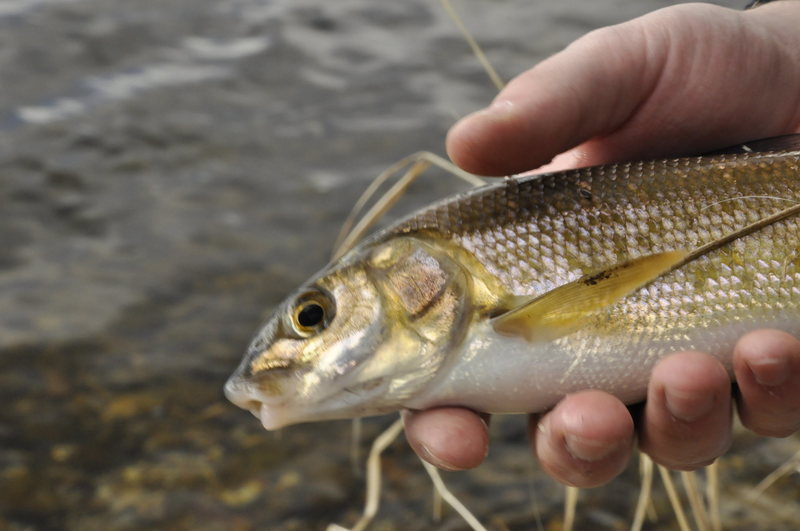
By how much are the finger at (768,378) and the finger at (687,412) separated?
0.21 ft

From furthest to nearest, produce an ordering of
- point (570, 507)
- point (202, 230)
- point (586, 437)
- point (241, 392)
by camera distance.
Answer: point (202, 230), point (570, 507), point (241, 392), point (586, 437)

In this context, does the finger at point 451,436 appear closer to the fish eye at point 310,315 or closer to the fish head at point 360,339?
the fish head at point 360,339

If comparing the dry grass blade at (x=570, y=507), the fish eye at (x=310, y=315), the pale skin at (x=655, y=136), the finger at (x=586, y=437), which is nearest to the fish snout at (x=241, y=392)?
the fish eye at (x=310, y=315)

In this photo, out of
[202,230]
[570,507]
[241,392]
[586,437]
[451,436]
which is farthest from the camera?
[202,230]

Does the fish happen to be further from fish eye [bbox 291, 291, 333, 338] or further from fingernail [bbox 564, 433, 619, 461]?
fingernail [bbox 564, 433, 619, 461]

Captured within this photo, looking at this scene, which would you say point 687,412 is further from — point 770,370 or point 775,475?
point 775,475

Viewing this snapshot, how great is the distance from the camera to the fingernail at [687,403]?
2395 millimetres

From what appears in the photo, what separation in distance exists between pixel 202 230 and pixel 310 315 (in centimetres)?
457

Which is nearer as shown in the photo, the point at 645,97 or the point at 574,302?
the point at 574,302

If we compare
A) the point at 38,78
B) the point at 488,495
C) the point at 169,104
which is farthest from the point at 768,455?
the point at 38,78

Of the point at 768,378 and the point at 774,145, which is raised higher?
the point at 774,145

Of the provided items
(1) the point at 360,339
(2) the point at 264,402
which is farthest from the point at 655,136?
(2) the point at 264,402

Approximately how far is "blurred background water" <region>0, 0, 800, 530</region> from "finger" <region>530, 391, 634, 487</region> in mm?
1811

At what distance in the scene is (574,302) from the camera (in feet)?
8.34
